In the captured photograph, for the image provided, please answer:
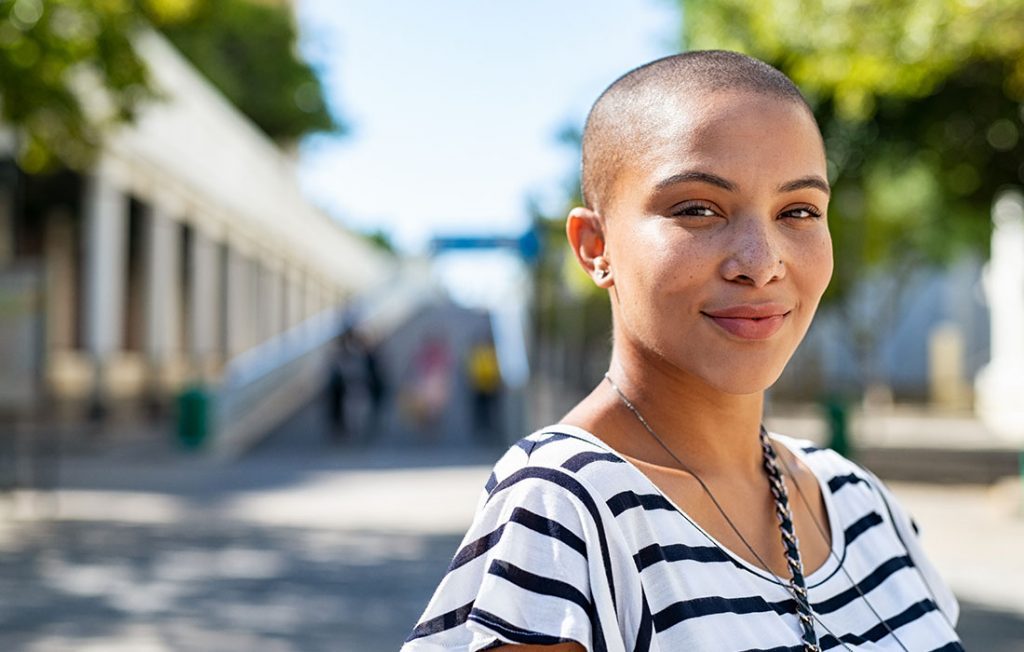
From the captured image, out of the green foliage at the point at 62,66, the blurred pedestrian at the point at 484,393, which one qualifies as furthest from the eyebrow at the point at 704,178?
the blurred pedestrian at the point at 484,393

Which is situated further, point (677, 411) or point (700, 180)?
point (677, 411)

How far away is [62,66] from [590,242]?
12.1 metres

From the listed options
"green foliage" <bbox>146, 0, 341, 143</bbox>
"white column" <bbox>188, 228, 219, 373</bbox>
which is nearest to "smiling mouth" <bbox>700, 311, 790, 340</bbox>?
"white column" <bbox>188, 228, 219, 373</bbox>

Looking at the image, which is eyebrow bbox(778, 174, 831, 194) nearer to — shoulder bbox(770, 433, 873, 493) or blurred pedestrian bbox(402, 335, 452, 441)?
shoulder bbox(770, 433, 873, 493)

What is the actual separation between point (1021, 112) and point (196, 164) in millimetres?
17413

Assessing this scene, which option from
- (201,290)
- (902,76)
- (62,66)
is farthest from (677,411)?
(201,290)

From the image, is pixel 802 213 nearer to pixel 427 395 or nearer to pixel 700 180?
pixel 700 180

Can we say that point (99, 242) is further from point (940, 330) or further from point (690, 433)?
point (940, 330)

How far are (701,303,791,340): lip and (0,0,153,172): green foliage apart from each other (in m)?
11.3

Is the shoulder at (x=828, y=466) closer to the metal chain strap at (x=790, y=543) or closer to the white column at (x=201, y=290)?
the metal chain strap at (x=790, y=543)

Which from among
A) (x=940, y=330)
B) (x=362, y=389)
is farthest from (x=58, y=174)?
(x=940, y=330)

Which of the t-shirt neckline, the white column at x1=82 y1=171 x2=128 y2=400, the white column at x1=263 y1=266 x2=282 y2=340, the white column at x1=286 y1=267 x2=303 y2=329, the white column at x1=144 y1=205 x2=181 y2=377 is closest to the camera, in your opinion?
the t-shirt neckline

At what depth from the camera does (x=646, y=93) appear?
1485 mm

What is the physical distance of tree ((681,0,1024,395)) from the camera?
1071 cm
